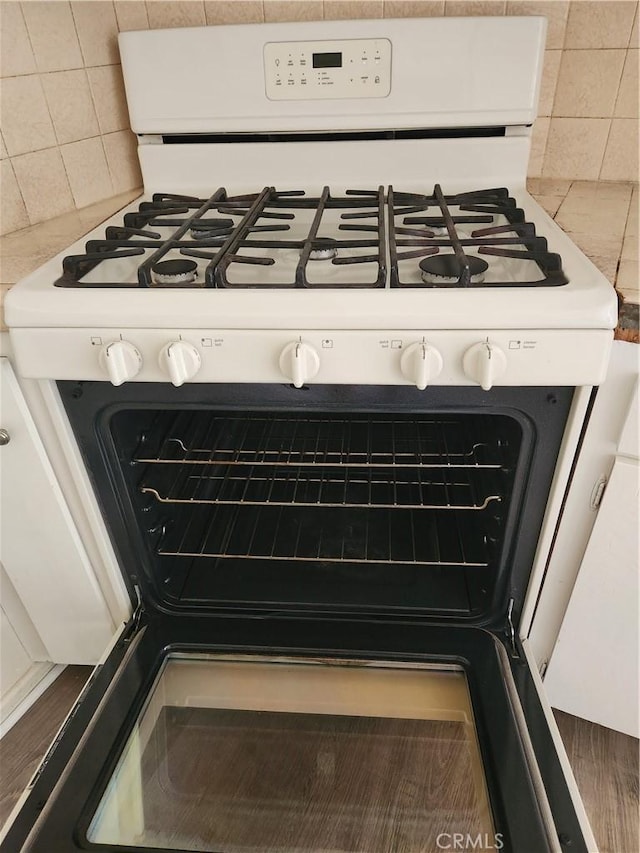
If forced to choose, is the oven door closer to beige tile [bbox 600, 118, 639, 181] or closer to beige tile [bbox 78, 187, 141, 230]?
beige tile [bbox 78, 187, 141, 230]

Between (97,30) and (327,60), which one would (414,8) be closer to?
(327,60)

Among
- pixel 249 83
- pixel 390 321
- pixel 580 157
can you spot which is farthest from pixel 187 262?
pixel 580 157

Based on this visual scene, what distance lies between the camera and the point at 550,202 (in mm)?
1149

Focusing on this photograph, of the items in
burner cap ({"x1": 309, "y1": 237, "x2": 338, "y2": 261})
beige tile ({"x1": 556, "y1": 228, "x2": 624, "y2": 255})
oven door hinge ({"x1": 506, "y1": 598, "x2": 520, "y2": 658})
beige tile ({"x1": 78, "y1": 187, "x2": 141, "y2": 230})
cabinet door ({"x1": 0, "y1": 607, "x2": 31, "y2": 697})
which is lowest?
cabinet door ({"x1": 0, "y1": 607, "x2": 31, "y2": 697})

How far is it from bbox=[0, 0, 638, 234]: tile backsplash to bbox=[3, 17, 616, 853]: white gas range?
114mm

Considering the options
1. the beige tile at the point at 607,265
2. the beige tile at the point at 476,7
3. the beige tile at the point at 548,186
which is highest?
the beige tile at the point at 476,7

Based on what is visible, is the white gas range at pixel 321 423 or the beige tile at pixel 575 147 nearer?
the white gas range at pixel 321 423

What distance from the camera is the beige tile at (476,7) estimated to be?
45.1 inches

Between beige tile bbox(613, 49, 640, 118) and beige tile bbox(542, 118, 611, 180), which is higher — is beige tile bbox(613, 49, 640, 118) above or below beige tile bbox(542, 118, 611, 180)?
above

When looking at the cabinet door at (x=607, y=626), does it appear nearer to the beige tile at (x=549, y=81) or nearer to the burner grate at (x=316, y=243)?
the burner grate at (x=316, y=243)

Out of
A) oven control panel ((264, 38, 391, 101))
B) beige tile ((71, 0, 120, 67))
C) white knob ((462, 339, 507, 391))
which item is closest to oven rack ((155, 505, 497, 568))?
white knob ((462, 339, 507, 391))

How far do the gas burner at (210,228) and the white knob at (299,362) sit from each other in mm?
338

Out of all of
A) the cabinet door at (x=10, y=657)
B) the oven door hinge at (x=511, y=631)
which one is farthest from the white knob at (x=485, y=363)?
the cabinet door at (x=10, y=657)

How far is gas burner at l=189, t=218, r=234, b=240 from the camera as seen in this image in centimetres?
96
